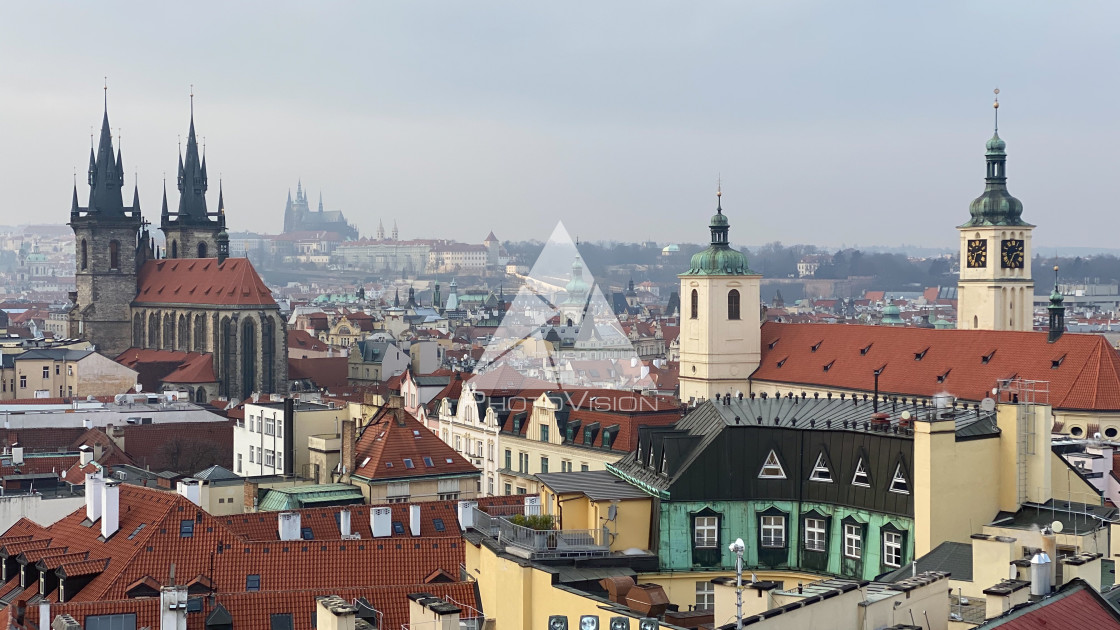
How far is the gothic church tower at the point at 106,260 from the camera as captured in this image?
119625 millimetres

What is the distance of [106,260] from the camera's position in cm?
11994

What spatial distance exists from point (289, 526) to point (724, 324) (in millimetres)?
37316

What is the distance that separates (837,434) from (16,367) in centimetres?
8259

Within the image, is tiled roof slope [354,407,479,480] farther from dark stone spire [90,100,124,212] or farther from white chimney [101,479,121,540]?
dark stone spire [90,100,124,212]

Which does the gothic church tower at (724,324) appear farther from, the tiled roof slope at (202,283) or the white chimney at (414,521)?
the tiled roof slope at (202,283)

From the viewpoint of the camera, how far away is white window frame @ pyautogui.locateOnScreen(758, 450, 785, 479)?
28.1 meters

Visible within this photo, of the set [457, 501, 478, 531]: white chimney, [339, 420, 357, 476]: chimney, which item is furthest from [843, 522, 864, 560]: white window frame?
[339, 420, 357, 476]: chimney

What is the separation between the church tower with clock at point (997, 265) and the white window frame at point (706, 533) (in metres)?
47.3

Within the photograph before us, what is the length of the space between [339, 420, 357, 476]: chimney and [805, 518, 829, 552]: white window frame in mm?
22435

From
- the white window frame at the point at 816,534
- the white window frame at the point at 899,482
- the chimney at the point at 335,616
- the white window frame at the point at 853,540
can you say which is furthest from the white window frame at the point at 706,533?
the chimney at the point at 335,616

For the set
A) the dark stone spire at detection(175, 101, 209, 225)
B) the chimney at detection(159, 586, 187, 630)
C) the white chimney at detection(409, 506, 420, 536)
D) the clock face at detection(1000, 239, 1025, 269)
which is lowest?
the white chimney at detection(409, 506, 420, 536)

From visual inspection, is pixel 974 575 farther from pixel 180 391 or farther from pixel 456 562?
pixel 180 391

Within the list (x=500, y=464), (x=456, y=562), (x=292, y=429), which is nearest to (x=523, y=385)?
(x=500, y=464)

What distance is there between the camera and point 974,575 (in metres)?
21.1
